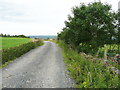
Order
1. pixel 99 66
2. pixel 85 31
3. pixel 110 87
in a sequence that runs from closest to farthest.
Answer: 1. pixel 110 87
2. pixel 99 66
3. pixel 85 31

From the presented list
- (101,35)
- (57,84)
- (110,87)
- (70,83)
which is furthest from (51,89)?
(101,35)

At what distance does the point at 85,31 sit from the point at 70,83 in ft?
31.9

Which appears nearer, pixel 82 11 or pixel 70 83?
pixel 70 83

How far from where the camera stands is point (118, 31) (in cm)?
1448

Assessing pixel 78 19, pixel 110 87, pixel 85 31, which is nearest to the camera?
pixel 110 87

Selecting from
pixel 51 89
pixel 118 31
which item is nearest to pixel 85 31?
pixel 118 31

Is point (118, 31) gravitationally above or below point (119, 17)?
below

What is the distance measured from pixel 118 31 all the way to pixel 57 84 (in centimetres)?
1130

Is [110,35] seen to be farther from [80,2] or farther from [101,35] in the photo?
[80,2]

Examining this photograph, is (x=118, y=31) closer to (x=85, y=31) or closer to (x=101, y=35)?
(x=101, y=35)

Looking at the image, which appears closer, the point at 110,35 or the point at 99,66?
the point at 99,66

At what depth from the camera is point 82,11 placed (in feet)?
48.3

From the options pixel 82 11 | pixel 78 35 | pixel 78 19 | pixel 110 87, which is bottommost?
pixel 110 87

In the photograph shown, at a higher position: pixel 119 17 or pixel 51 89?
pixel 119 17
